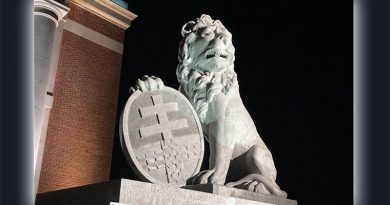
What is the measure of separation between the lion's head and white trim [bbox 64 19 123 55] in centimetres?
920

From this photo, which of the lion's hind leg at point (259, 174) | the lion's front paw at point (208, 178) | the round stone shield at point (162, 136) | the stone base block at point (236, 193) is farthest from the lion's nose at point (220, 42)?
the stone base block at point (236, 193)

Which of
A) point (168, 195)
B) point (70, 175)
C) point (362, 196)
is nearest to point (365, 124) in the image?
point (362, 196)

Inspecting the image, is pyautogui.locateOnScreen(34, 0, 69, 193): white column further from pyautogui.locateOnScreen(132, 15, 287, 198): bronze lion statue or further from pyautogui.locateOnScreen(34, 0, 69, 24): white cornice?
pyautogui.locateOnScreen(132, 15, 287, 198): bronze lion statue

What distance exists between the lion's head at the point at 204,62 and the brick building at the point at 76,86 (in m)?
6.64

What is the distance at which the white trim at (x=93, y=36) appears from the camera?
12164 millimetres

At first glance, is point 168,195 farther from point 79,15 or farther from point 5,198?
point 79,15

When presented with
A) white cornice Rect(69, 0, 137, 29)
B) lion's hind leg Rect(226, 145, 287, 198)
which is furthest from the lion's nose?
white cornice Rect(69, 0, 137, 29)

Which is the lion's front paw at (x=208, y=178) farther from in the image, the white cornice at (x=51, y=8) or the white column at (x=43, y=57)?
the white cornice at (x=51, y=8)

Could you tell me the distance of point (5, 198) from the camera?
1.26 m

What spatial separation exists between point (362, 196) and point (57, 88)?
33.5 feet

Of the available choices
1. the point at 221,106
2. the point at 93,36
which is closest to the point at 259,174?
the point at 221,106

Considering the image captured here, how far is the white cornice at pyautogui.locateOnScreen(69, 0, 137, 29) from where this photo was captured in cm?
1248

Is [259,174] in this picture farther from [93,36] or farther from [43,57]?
[93,36]

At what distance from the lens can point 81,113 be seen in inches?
462
